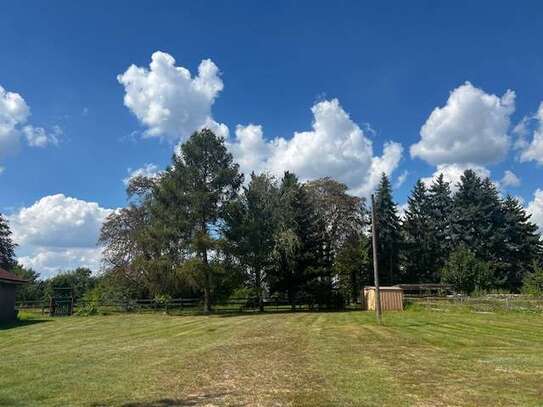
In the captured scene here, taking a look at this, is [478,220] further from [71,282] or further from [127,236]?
[71,282]

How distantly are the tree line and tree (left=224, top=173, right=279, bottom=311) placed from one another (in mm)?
90

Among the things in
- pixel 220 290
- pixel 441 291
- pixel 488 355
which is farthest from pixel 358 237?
pixel 488 355

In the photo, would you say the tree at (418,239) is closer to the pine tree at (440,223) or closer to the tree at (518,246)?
the pine tree at (440,223)

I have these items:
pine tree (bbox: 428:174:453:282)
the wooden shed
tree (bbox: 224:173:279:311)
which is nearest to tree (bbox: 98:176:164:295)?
tree (bbox: 224:173:279:311)

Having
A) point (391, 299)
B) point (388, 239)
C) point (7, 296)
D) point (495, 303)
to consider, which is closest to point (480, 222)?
point (388, 239)

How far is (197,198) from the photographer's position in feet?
107

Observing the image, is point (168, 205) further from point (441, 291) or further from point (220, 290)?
point (441, 291)

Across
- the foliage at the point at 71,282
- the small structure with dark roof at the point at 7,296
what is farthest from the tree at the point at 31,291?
the small structure with dark roof at the point at 7,296

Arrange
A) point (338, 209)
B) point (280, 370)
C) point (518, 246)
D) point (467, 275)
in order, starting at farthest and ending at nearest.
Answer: point (518, 246), point (338, 209), point (467, 275), point (280, 370)

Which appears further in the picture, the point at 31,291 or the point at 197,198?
the point at 31,291

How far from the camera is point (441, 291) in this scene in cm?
4088

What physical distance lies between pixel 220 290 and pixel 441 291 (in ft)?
62.7

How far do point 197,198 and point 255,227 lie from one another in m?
4.68

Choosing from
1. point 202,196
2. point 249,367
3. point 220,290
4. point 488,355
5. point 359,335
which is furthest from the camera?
point 220,290
